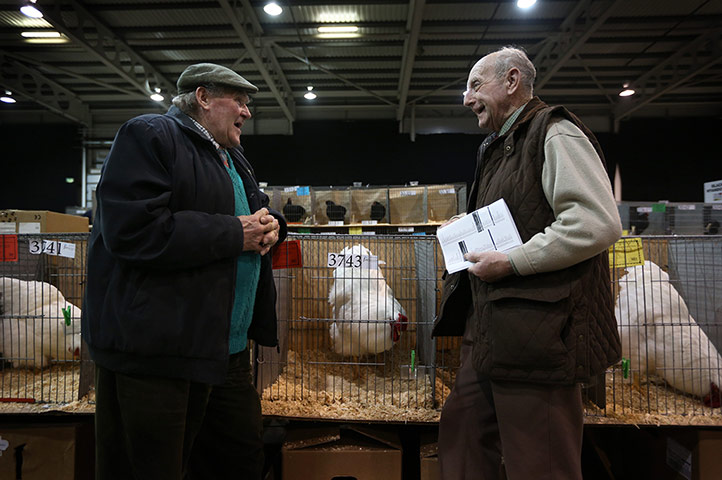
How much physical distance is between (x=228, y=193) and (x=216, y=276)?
0.29 m

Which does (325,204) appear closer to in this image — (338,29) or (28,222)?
(338,29)

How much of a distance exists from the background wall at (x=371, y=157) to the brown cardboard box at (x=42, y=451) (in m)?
8.01

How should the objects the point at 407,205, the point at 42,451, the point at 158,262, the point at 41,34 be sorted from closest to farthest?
the point at 158,262 < the point at 42,451 < the point at 407,205 < the point at 41,34

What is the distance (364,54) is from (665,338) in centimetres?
682

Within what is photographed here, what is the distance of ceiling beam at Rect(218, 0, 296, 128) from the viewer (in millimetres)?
5734

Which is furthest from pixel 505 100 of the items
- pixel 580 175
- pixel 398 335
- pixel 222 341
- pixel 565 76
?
pixel 565 76

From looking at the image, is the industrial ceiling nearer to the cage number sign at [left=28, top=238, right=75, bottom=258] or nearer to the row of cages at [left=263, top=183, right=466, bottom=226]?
the row of cages at [left=263, top=183, right=466, bottom=226]

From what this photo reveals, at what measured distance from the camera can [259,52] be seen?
22.3 ft

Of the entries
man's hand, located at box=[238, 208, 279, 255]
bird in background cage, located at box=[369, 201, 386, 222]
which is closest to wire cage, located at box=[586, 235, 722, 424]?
man's hand, located at box=[238, 208, 279, 255]

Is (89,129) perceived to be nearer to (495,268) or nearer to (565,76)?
(565,76)

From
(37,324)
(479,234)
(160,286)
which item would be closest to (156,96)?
(37,324)

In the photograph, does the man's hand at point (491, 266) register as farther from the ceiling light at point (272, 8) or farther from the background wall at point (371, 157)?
the background wall at point (371, 157)

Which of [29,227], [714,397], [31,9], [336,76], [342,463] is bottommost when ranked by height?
[342,463]

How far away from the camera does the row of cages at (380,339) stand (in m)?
2.17
